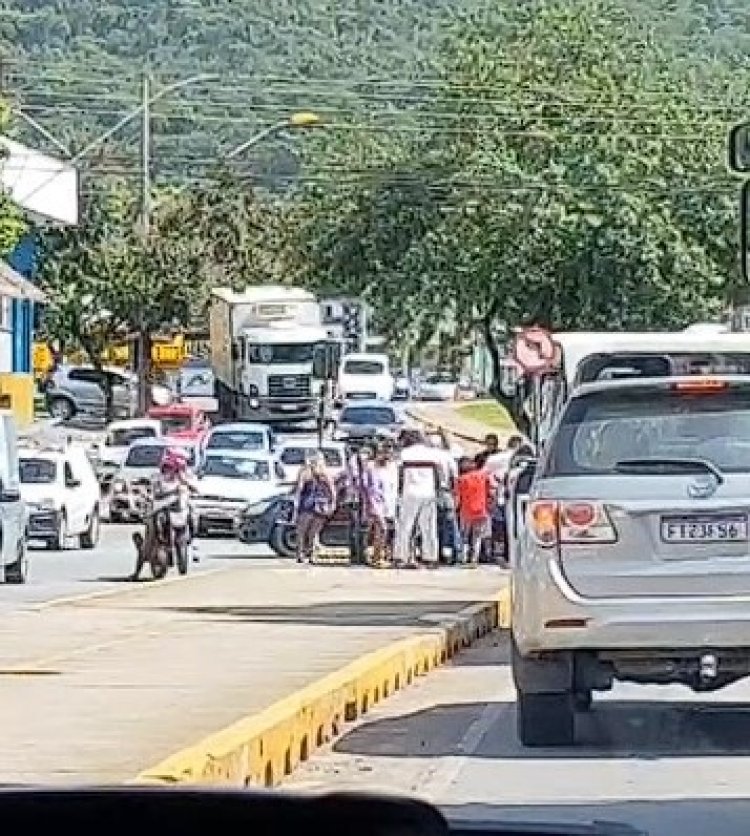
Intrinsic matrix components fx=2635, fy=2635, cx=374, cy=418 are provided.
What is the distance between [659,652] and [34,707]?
3.62m

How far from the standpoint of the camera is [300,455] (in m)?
43.1

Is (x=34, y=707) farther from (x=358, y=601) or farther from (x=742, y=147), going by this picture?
(x=358, y=601)

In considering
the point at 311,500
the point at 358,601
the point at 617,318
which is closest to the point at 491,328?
the point at 617,318

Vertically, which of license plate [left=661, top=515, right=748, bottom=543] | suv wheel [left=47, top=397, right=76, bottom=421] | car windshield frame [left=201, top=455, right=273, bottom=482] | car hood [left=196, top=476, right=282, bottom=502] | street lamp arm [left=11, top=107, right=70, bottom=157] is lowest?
car hood [left=196, top=476, right=282, bottom=502]

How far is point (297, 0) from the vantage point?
156500 millimetres

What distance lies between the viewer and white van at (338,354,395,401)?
72625 millimetres

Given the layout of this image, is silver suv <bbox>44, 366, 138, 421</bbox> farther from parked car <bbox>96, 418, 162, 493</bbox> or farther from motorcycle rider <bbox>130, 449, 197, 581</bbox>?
motorcycle rider <bbox>130, 449, 197, 581</bbox>

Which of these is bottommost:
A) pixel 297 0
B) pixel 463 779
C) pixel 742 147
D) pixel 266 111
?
pixel 463 779

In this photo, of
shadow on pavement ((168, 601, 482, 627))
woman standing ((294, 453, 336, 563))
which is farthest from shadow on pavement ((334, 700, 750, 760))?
→ woman standing ((294, 453, 336, 563))

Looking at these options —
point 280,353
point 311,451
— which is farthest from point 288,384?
point 311,451

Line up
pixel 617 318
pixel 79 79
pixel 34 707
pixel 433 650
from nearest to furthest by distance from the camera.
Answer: pixel 34 707 < pixel 433 650 < pixel 617 318 < pixel 79 79

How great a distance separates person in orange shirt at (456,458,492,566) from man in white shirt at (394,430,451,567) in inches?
16.7

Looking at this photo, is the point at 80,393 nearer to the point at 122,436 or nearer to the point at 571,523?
the point at 122,436

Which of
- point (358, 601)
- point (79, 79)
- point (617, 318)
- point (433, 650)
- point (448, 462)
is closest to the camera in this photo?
point (433, 650)
